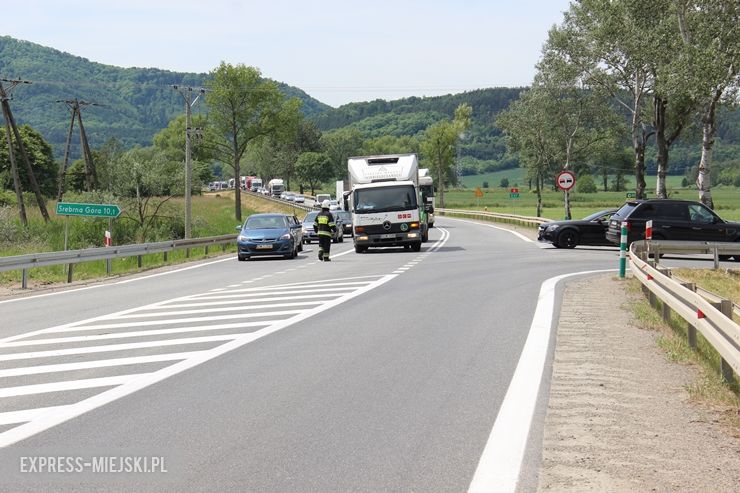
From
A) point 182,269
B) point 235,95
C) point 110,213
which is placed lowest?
point 182,269

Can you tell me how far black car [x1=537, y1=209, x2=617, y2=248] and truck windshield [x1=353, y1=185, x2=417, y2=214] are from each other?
211 inches

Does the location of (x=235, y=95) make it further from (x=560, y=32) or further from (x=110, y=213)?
(x=110, y=213)

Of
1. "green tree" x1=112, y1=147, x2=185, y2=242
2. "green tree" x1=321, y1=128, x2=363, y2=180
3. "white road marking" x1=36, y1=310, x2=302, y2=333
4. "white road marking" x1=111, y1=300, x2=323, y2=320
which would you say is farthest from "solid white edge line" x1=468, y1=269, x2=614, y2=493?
"green tree" x1=321, y1=128, x2=363, y2=180

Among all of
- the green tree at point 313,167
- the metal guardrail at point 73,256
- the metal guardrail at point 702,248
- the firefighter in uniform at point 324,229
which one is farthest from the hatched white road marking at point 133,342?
the green tree at point 313,167

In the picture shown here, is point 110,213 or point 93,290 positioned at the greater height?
point 110,213

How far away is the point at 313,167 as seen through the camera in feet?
500

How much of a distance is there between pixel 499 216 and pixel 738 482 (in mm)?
62120

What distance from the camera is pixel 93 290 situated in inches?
747

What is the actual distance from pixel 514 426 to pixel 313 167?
147409 millimetres

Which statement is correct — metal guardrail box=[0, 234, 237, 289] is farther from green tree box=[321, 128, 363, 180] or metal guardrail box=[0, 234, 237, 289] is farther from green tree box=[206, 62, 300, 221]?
green tree box=[321, 128, 363, 180]

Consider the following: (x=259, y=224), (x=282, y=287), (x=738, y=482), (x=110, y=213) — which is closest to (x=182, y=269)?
(x=110, y=213)

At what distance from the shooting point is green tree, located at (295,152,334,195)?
152 m

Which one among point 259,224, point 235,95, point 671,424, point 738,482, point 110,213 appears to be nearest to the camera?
point 738,482

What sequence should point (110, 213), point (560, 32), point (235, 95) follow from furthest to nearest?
point (235, 95) < point (560, 32) < point (110, 213)
